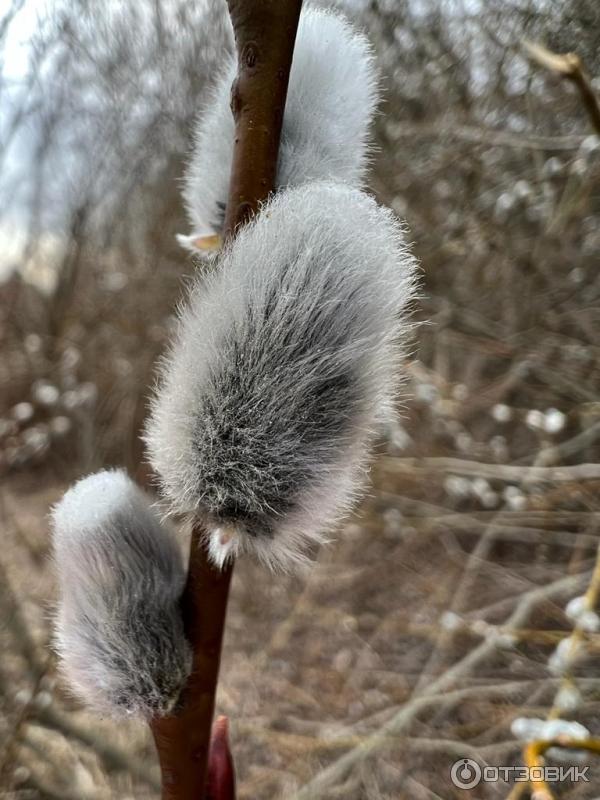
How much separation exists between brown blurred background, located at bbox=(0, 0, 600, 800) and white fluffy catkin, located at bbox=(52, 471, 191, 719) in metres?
1.01

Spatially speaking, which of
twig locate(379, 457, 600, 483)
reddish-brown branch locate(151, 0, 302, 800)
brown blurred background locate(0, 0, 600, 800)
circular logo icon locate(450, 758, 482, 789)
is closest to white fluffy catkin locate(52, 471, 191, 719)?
reddish-brown branch locate(151, 0, 302, 800)

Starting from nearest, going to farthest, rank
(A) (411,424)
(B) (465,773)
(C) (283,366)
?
1. (C) (283,366)
2. (B) (465,773)
3. (A) (411,424)

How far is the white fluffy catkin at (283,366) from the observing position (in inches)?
13.0

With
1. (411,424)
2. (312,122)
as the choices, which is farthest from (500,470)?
(312,122)

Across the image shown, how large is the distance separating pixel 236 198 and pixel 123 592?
272 mm

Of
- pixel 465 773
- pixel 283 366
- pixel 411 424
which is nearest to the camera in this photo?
pixel 283 366

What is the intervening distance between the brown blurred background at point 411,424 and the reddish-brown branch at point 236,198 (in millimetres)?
994

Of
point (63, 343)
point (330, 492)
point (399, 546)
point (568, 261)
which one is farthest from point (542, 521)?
point (63, 343)

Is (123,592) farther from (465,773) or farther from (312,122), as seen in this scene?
(465,773)

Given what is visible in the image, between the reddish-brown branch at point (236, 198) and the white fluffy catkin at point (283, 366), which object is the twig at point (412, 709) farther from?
the white fluffy catkin at point (283, 366)

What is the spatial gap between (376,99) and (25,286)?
8.98 ft

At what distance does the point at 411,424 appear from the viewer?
2354 mm

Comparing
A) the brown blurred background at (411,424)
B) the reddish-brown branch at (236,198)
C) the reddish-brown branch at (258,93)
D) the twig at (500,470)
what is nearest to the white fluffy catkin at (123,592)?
the reddish-brown branch at (236,198)

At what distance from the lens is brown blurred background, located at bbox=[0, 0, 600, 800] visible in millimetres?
1514
